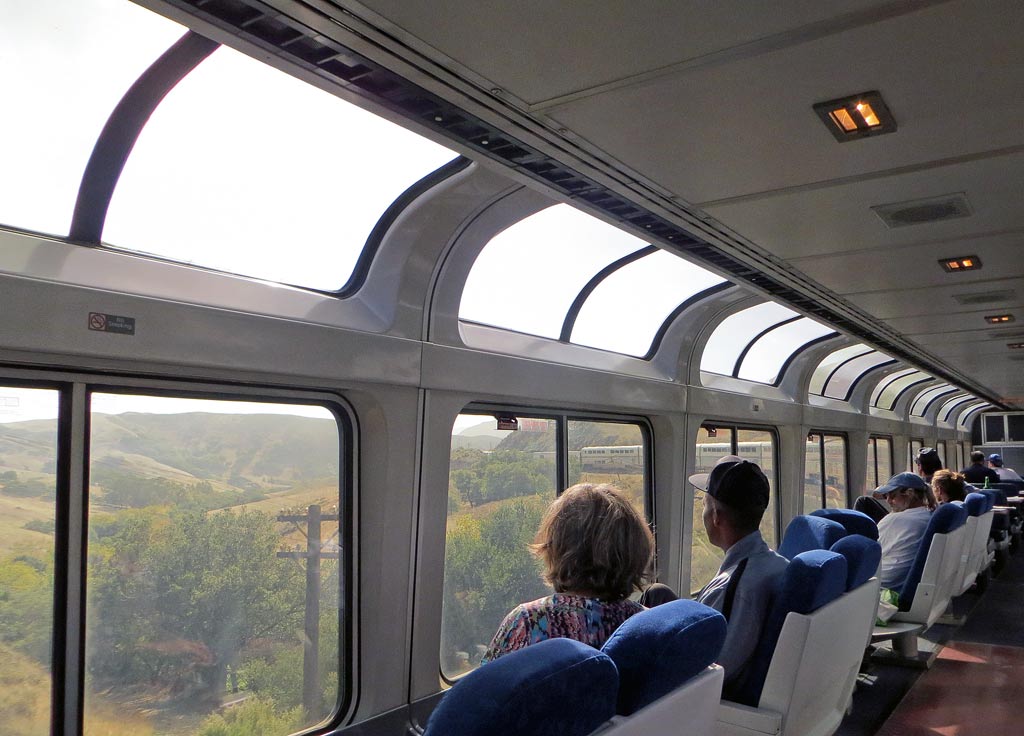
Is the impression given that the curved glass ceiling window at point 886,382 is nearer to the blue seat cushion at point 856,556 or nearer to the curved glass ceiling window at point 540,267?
the curved glass ceiling window at point 540,267

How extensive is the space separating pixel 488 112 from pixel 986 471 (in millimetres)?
13867

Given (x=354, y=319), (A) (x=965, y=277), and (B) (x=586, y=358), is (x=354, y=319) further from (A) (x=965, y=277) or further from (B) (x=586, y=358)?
(A) (x=965, y=277)

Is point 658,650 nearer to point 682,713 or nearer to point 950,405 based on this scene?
point 682,713

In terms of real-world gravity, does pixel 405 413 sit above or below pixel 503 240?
below

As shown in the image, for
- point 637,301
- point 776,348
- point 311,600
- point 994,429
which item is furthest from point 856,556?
point 994,429

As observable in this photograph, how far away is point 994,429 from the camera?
1933 cm

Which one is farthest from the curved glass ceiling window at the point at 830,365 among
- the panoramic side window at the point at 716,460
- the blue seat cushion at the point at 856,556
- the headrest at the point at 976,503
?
the blue seat cushion at the point at 856,556

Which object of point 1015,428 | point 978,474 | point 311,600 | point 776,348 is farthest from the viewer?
point 1015,428

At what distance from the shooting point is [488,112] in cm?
238

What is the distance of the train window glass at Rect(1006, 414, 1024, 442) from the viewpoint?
1859cm

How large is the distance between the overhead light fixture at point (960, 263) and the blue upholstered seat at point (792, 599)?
187 centimetres

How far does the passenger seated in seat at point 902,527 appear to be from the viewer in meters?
6.27

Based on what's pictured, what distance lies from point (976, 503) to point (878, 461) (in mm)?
5509

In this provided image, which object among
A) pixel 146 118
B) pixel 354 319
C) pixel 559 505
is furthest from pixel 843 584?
pixel 146 118
